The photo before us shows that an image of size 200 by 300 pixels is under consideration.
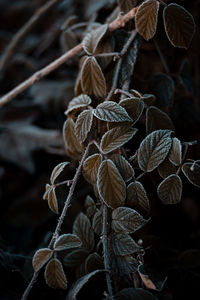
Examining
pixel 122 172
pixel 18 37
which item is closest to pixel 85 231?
pixel 122 172

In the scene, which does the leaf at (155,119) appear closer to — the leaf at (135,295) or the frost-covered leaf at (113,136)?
the frost-covered leaf at (113,136)

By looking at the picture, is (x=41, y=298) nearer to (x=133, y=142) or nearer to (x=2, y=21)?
(x=133, y=142)

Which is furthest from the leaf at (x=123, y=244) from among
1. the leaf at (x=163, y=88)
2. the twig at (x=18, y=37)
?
the twig at (x=18, y=37)

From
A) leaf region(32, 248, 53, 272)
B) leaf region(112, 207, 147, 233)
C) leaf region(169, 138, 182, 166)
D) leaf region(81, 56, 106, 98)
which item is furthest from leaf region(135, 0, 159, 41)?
leaf region(32, 248, 53, 272)

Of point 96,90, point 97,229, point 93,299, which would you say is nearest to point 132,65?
point 96,90

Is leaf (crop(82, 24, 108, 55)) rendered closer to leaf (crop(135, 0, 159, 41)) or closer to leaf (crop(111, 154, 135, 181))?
leaf (crop(135, 0, 159, 41))

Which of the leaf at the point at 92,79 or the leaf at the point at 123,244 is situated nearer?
the leaf at the point at 123,244
